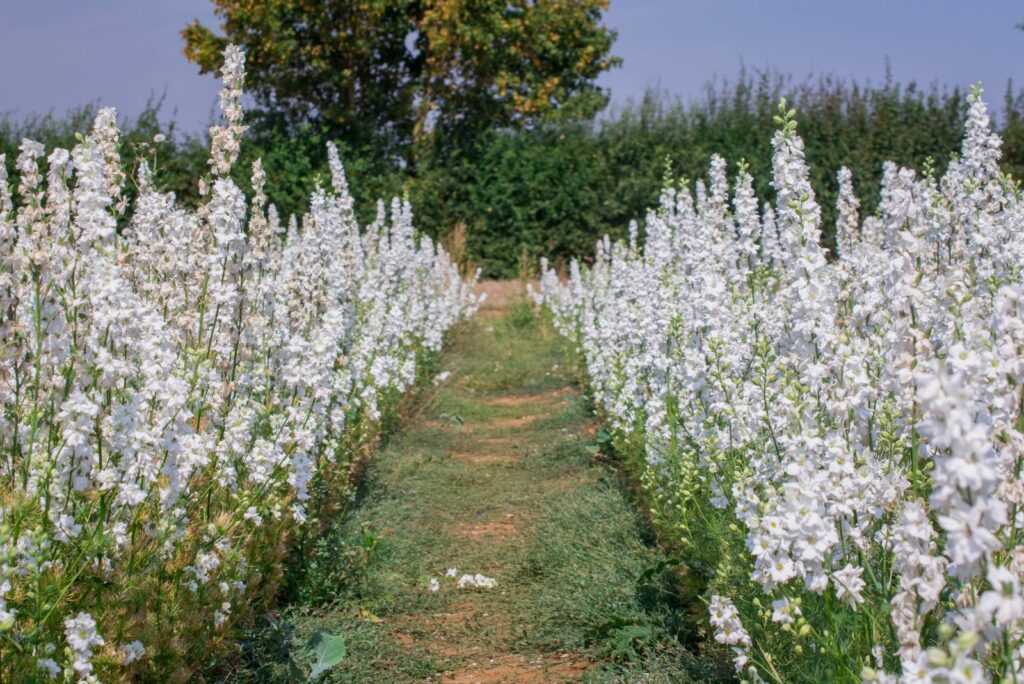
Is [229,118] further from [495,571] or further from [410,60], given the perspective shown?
[410,60]

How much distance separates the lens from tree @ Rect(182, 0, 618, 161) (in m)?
20.0

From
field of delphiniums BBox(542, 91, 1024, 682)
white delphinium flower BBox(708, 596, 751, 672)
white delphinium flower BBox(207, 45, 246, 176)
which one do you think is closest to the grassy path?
field of delphiniums BBox(542, 91, 1024, 682)

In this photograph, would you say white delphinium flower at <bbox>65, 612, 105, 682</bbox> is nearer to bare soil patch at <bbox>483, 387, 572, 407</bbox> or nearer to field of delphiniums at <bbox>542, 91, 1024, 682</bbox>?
field of delphiniums at <bbox>542, 91, 1024, 682</bbox>

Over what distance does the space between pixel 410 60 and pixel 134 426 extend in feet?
66.9

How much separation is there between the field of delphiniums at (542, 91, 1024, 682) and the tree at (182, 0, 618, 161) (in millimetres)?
15803

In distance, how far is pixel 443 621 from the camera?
184 inches

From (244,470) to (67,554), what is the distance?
138cm

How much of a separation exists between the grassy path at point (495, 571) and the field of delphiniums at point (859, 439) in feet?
1.37

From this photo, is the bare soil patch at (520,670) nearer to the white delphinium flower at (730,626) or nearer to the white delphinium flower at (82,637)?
the white delphinium flower at (730,626)

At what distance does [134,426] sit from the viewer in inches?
116

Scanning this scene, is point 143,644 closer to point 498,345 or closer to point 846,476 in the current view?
point 846,476

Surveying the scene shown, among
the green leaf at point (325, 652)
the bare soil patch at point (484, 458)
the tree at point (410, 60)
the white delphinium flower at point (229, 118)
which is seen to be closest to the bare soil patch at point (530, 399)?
the bare soil patch at point (484, 458)

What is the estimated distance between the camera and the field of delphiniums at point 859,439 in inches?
75.4

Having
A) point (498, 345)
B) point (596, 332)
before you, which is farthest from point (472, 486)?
point (498, 345)
